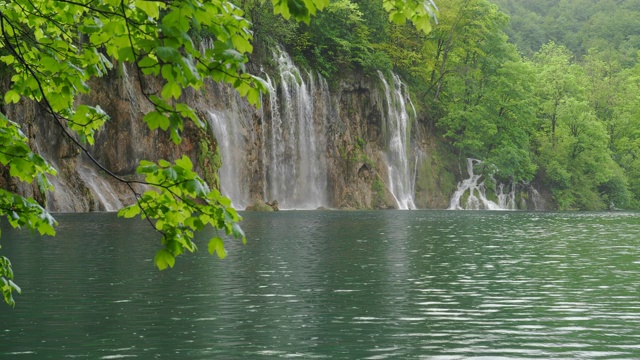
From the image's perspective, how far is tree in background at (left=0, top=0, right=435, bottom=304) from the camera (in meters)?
4.25

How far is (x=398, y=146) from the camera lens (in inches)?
2461

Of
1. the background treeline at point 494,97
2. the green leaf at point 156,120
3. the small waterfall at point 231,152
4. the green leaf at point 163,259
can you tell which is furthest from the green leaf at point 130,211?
the background treeline at point 494,97

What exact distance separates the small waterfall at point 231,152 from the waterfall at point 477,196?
20821 millimetres

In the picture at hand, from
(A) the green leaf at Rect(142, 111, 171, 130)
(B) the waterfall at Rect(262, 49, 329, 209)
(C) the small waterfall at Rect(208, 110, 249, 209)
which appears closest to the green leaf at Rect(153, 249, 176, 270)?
(A) the green leaf at Rect(142, 111, 171, 130)

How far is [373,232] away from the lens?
99.1 ft

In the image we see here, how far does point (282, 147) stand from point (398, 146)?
35.8ft

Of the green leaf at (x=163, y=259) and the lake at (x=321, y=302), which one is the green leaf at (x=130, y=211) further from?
the lake at (x=321, y=302)

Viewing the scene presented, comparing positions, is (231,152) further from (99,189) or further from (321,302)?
(321,302)

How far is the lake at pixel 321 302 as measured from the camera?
9.47 meters

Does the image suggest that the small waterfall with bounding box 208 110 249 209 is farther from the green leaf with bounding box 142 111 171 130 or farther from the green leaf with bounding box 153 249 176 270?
the green leaf with bounding box 142 111 171 130

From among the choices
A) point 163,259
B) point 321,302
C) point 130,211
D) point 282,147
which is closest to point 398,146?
point 282,147

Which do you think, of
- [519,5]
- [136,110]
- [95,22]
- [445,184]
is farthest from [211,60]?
[519,5]

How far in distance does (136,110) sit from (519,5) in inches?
4452

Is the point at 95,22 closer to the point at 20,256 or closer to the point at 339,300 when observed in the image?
the point at 339,300
